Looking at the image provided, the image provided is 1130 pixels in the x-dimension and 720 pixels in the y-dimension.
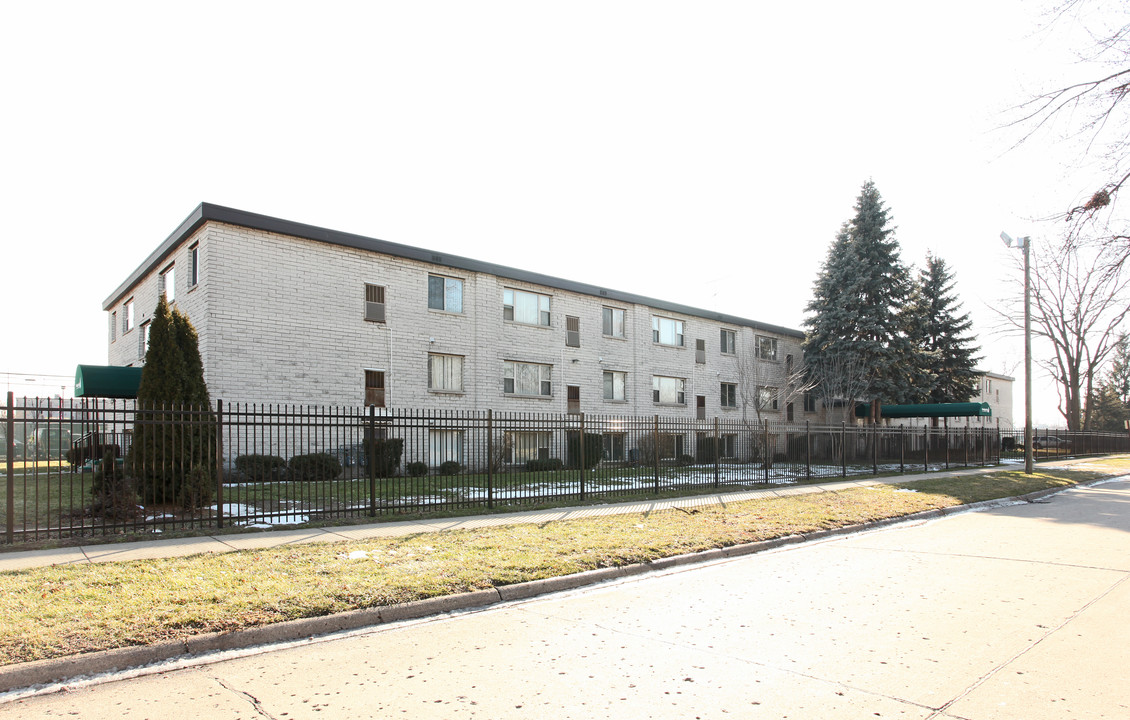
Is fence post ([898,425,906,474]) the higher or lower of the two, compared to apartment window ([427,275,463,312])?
lower

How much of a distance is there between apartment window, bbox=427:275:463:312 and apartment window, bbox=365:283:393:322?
6.09ft

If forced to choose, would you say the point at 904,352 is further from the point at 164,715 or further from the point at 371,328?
the point at 164,715

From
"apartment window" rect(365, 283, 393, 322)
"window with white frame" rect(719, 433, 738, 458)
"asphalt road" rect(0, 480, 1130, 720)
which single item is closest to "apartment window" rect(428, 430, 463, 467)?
"apartment window" rect(365, 283, 393, 322)

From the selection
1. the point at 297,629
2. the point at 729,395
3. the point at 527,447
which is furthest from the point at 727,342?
the point at 297,629

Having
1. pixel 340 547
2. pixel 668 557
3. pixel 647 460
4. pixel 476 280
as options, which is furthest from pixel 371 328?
pixel 668 557

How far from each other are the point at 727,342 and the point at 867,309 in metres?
7.85

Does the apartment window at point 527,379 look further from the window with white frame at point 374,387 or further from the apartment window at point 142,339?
the apartment window at point 142,339

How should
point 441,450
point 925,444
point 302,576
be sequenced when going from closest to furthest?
1. point 302,576
2. point 441,450
3. point 925,444

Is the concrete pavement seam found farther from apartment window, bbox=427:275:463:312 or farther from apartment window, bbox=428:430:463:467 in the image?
apartment window, bbox=427:275:463:312

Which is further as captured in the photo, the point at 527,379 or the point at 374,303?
the point at 527,379

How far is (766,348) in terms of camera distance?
127 feet

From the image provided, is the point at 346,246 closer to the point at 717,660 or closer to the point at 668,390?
the point at 668,390

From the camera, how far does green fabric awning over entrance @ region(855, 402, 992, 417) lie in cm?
3369

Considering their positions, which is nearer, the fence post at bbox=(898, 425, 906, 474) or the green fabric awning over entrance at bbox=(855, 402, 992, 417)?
the fence post at bbox=(898, 425, 906, 474)
